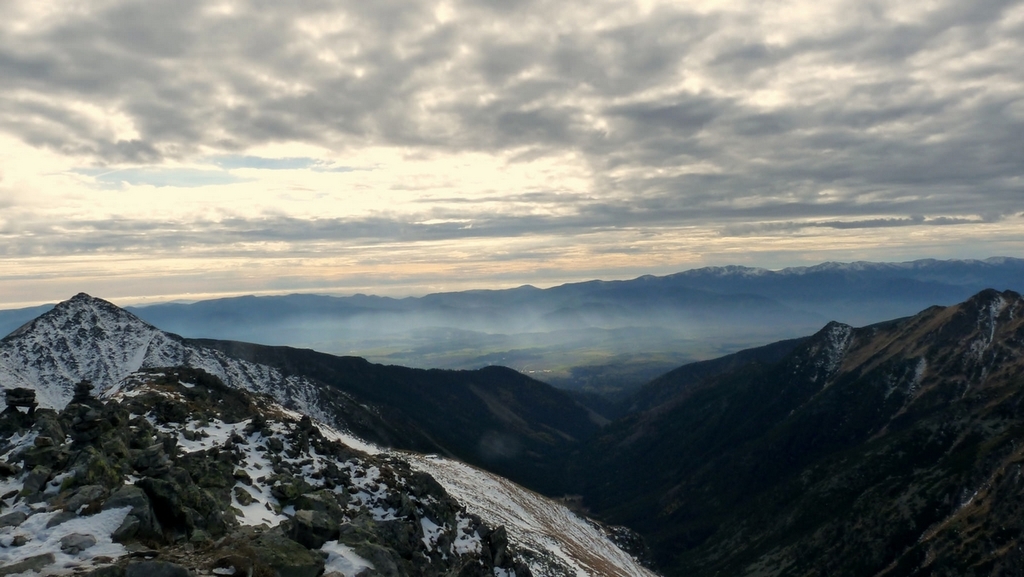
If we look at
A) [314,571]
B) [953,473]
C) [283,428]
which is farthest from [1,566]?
[953,473]

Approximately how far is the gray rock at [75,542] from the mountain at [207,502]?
0.25ft

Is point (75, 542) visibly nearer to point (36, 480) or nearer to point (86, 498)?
point (86, 498)

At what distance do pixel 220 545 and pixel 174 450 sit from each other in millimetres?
24785

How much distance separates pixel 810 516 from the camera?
199 meters

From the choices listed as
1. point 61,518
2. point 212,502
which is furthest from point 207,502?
point 61,518

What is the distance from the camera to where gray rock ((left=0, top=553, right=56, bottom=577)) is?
24239 millimetres

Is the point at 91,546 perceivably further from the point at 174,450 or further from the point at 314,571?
the point at 174,450

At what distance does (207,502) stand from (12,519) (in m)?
9.82

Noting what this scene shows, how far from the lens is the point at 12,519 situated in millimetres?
28625

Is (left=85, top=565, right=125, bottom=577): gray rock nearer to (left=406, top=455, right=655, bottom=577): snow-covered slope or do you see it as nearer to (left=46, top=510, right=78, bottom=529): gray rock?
(left=46, top=510, right=78, bottom=529): gray rock

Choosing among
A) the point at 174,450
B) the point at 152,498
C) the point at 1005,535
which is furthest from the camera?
the point at 1005,535

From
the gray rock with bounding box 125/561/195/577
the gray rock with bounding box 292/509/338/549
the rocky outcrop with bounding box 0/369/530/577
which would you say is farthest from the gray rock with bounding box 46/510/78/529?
the gray rock with bounding box 292/509/338/549

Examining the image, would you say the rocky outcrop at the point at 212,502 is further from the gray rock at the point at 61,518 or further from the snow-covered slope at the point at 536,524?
the snow-covered slope at the point at 536,524

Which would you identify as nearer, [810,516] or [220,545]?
[220,545]
